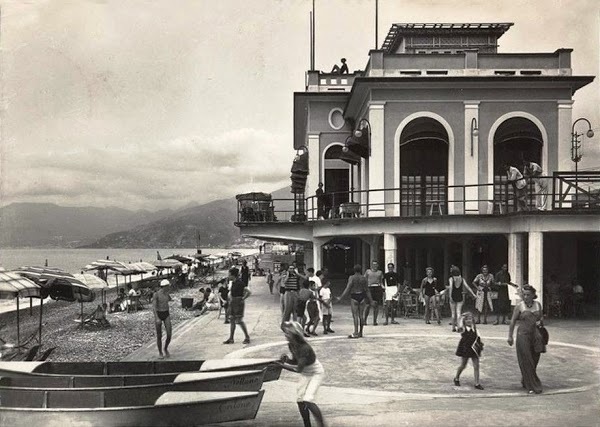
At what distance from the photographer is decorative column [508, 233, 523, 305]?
17.9 metres

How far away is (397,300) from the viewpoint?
18875mm

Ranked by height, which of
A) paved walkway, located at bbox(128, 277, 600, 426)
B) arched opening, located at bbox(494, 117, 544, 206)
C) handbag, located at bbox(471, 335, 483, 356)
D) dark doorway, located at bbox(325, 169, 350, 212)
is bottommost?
paved walkway, located at bbox(128, 277, 600, 426)

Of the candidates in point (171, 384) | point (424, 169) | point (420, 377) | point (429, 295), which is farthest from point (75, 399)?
point (424, 169)

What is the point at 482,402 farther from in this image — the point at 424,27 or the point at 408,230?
the point at 424,27

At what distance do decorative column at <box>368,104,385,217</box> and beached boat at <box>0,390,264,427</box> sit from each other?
16.0m

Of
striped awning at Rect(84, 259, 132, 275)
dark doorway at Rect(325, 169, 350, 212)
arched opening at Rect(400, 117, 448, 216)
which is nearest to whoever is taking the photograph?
arched opening at Rect(400, 117, 448, 216)

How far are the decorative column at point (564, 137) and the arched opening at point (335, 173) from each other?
35.3 ft

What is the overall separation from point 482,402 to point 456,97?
54.6 feet

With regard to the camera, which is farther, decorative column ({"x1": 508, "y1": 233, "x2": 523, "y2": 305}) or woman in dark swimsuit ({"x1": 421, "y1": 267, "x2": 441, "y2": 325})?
decorative column ({"x1": 508, "y1": 233, "x2": 523, "y2": 305})

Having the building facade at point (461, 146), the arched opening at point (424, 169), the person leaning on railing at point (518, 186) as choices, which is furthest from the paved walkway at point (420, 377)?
the arched opening at point (424, 169)

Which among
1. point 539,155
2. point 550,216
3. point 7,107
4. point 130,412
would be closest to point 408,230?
point 550,216

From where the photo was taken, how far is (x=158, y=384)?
820 cm

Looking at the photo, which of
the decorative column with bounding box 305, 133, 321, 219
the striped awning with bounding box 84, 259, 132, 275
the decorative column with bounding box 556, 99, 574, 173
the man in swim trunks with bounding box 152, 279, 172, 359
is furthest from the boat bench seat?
the decorative column with bounding box 305, 133, 321, 219

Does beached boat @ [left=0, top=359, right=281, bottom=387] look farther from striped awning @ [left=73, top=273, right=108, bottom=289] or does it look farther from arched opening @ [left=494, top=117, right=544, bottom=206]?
arched opening @ [left=494, top=117, right=544, bottom=206]
